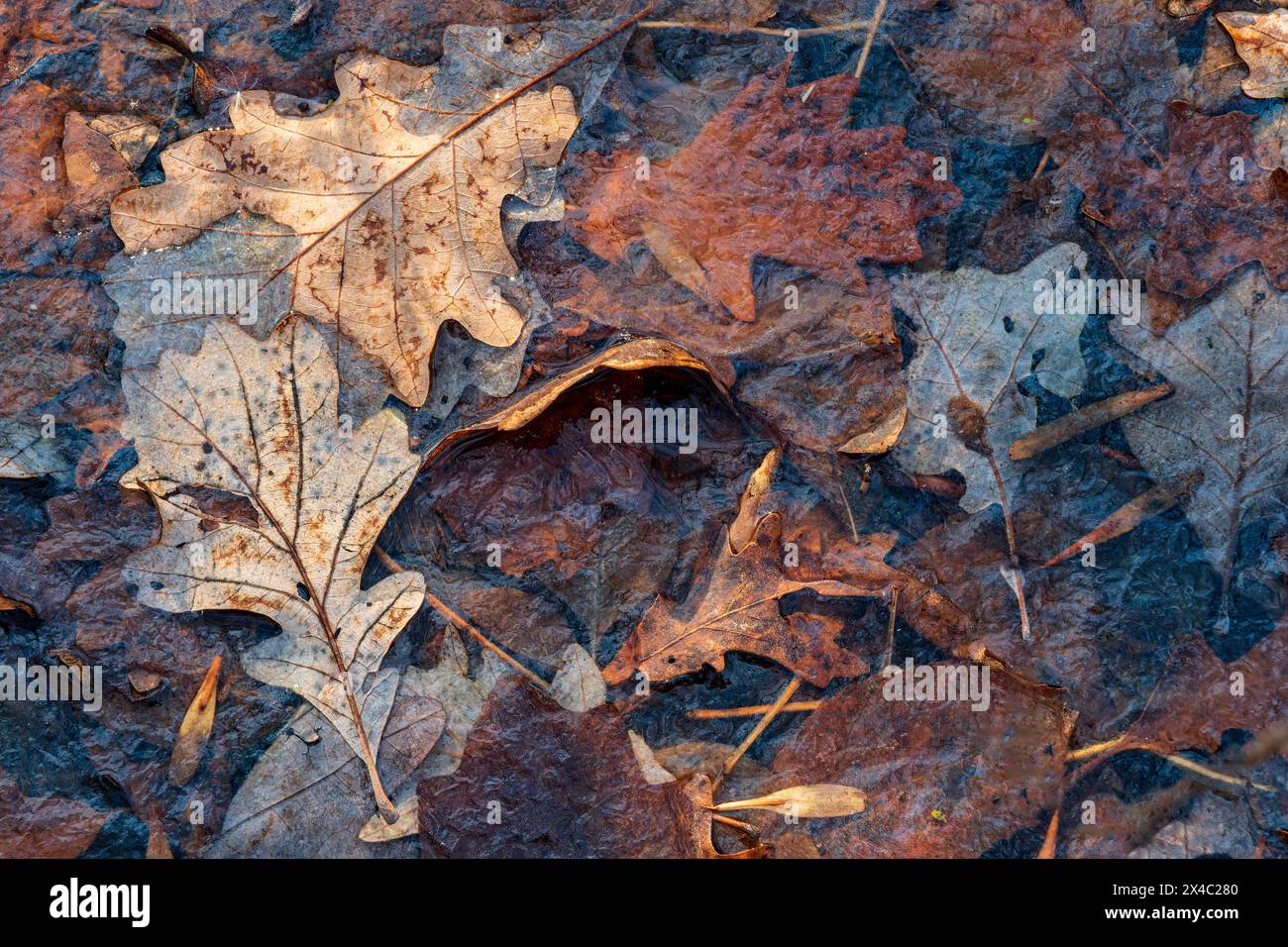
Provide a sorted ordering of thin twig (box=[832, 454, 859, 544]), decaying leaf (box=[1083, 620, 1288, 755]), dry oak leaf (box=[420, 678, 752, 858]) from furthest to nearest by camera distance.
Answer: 1. thin twig (box=[832, 454, 859, 544])
2. decaying leaf (box=[1083, 620, 1288, 755])
3. dry oak leaf (box=[420, 678, 752, 858])

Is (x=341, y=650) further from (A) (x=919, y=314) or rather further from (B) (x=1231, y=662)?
(B) (x=1231, y=662)

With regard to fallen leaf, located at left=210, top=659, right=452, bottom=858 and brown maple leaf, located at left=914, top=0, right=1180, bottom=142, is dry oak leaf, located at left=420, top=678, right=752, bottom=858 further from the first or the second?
brown maple leaf, located at left=914, top=0, right=1180, bottom=142

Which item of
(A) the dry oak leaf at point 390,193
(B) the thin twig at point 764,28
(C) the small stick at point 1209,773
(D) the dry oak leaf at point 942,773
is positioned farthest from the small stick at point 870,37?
(C) the small stick at point 1209,773

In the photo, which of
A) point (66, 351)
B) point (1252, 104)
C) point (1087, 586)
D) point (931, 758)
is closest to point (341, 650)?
point (66, 351)

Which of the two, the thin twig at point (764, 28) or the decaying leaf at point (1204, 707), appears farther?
the thin twig at point (764, 28)

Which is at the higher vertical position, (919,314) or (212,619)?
(919,314)

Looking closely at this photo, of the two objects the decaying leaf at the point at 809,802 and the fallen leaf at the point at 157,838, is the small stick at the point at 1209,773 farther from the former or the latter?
the fallen leaf at the point at 157,838

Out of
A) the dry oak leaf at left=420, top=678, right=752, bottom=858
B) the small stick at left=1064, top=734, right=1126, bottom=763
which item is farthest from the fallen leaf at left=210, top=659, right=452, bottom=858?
the small stick at left=1064, top=734, right=1126, bottom=763
